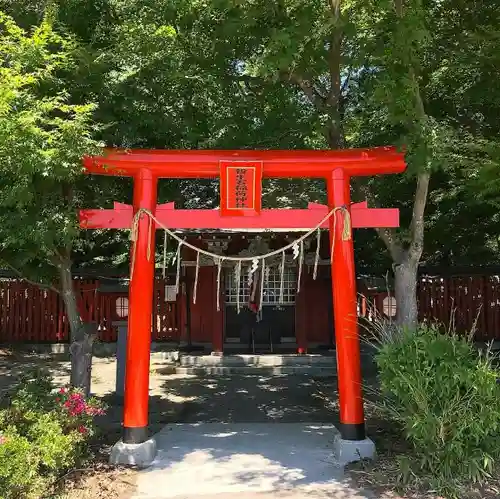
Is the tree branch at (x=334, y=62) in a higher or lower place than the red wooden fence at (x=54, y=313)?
higher

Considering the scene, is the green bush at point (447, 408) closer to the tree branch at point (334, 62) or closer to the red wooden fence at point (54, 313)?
the tree branch at point (334, 62)

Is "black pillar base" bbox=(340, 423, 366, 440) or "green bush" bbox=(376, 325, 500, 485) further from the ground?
"green bush" bbox=(376, 325, 500, 485)

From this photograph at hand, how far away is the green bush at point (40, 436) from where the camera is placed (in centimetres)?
440

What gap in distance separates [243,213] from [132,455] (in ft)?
10.2

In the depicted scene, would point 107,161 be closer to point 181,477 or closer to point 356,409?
point 181,477

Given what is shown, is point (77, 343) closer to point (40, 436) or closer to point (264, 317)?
point (40, 436)

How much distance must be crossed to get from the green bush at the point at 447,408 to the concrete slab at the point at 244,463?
34.1 inches

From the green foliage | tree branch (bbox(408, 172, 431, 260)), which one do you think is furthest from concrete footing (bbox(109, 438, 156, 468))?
tree branch (bbox(408, 172, 431, 260))

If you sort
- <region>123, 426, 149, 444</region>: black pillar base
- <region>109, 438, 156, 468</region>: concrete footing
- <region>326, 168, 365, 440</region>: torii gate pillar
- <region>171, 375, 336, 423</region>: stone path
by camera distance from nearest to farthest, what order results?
<region>109, 438, 156, 468</region>: concrete footing, <region>123, 426, 149, 444</region>: black pillar base, <region>326, 168, 365, 440</region>: torii gate pillar, <region>171, 375, 336, 423</region>: stone path

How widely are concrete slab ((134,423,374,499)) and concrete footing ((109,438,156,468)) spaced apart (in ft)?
0.39

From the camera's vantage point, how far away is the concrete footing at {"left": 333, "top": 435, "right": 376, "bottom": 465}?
5.98m

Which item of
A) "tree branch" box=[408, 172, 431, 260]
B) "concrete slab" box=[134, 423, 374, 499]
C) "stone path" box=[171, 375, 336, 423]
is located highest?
"tree branch" box=[408, 172, 431, 260]

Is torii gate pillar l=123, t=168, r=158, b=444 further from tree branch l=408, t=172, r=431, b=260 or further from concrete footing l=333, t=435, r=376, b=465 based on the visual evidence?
tree branch l=408, t=172, r=431, b=260

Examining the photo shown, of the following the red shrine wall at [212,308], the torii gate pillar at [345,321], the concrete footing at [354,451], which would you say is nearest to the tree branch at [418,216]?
the torii gate pillar at [345,321]
